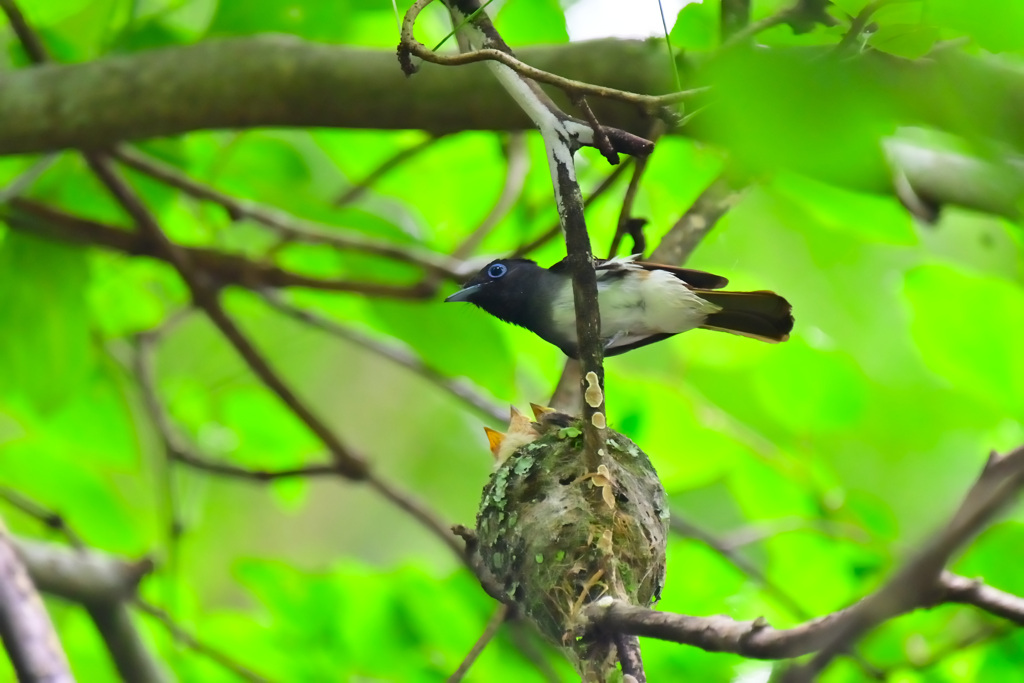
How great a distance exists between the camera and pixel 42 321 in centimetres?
258

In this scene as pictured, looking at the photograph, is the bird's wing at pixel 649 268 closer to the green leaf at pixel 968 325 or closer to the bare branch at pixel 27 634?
the green leaf at pixel 968 325

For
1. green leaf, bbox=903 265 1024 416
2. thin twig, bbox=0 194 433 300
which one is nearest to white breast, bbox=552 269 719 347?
green leaf, bbox=903 265 1024 416

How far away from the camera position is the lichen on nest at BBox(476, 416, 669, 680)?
54.2 inches

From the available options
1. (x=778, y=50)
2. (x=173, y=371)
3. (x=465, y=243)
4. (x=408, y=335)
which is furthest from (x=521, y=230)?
(x=778, y=50)

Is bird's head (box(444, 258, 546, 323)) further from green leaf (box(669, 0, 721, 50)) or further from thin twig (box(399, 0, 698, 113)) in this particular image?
thin twig (box(399, 0, 698, 113))

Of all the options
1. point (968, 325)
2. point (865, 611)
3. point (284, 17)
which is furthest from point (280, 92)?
point (865, 611)

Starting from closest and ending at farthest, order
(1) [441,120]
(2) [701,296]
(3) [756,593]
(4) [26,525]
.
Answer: (2) [701,296]
(1) [441,120]
(3) [756,593]
(4) [26,525]

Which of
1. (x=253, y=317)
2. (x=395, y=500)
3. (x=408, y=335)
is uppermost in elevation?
(x=408, y=335)

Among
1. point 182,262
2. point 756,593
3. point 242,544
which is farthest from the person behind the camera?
point 242,544

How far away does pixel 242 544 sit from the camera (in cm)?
486

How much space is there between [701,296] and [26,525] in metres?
2.73

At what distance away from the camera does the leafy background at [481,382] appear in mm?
2162

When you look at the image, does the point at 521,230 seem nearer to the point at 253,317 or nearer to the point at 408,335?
the point at 408,335

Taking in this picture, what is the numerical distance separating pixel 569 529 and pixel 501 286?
59cm
